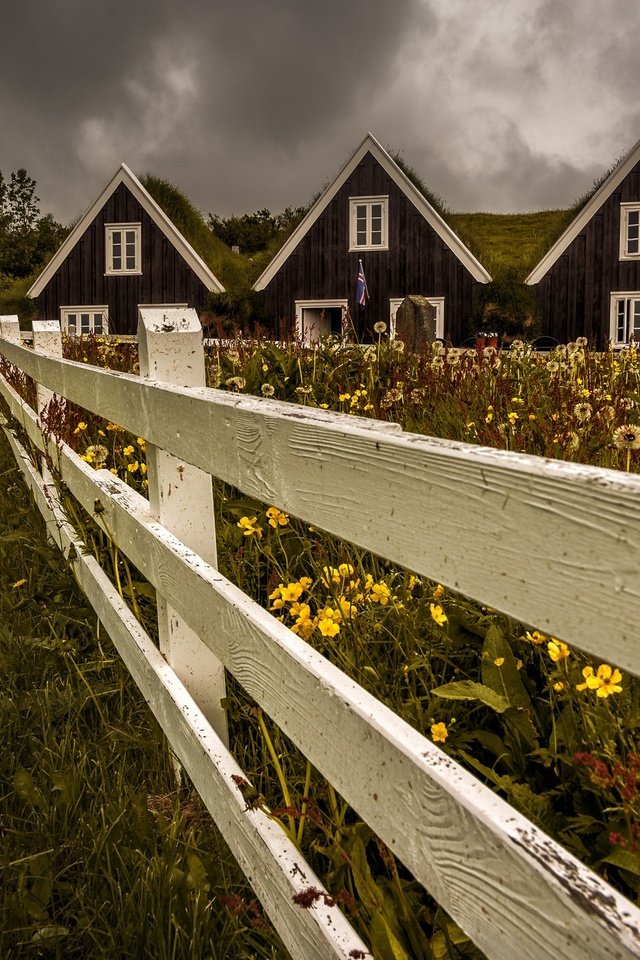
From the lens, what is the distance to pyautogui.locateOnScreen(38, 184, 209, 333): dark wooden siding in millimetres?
26594

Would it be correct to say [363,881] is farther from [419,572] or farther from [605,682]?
[419,572]

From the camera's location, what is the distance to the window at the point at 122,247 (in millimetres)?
26625

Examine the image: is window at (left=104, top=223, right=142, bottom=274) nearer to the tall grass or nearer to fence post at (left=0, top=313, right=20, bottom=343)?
fence post at (left=0, top=313, right=20, bottom=343)

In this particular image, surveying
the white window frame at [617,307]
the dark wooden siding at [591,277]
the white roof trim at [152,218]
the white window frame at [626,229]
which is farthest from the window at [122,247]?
the white window frame at [626,229]

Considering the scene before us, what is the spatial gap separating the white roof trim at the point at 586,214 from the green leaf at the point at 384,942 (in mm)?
24661

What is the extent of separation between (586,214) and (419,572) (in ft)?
85.0

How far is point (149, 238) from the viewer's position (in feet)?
87.4

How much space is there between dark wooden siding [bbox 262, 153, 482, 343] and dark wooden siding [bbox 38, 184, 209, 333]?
3305 millimetres

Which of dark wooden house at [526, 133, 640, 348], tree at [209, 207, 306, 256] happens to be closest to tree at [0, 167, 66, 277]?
tree at [209, 207, 306, 256]

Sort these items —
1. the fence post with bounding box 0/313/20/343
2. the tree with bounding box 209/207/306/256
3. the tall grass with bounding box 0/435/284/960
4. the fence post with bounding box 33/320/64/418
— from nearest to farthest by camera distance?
the tall grass with bounding box 0/435/284/960 < the fence post with bounding box 33/320/64/418 < the fence post with bounding box 0/313/20/343 < the tree with bounding box 209/207/306/256

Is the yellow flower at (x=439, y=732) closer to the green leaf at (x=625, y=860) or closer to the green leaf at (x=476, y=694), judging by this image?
the green leaf at (x=476, y=694)

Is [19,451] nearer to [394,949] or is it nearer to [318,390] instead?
[318,390]

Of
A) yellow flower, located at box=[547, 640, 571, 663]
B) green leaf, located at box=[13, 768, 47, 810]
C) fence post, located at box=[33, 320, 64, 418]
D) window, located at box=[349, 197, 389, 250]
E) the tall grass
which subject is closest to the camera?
yellow flower, located at box=[547, 640, 571, 663]

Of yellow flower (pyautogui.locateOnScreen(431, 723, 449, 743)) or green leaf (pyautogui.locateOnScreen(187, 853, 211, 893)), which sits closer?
yellow flower (pyautogui.locateOnScreen(431, 723, 449, 743))
